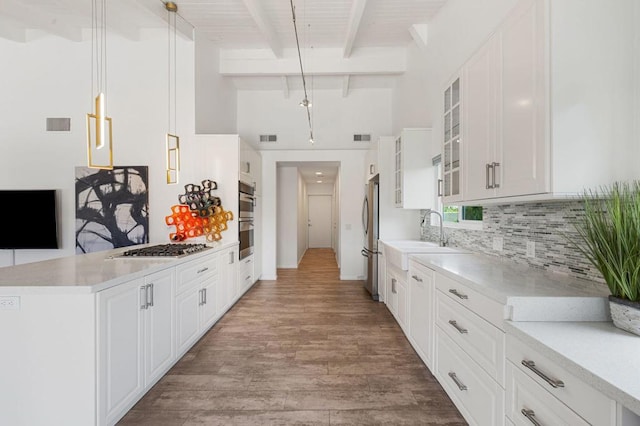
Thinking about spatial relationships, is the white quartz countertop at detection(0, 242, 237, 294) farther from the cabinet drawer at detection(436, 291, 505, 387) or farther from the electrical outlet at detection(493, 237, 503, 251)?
the electrical outlet at detection(493, 237, 503, 251)

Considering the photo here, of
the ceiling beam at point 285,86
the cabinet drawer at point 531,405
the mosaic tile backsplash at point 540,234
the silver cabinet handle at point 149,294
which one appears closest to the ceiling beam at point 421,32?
the ceiling beam at point 285,86

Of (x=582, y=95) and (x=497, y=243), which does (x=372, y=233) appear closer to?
(x=497, y=243)

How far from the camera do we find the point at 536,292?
4.51 feet

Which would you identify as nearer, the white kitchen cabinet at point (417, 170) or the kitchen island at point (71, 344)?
the kitchen island at point (71, 344)

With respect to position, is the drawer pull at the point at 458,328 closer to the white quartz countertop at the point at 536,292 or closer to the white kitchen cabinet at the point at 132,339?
the white quartz countertop at the point at 536,292

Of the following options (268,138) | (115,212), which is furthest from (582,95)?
(268,138)

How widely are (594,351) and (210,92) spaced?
511cm

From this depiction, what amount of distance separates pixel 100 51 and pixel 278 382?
4878 mm

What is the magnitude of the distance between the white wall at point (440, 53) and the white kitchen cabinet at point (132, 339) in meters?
2.79

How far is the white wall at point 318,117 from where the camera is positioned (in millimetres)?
5996

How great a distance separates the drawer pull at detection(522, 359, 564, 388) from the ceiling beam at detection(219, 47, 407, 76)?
4.79 metres

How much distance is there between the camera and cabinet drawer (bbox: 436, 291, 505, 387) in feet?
4.65

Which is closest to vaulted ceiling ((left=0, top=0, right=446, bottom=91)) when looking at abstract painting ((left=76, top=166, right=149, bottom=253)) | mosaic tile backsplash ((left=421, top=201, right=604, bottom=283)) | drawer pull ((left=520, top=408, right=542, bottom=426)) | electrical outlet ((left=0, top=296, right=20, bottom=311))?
abstract painting ((left=76, top=166, right=149, bottom=253))

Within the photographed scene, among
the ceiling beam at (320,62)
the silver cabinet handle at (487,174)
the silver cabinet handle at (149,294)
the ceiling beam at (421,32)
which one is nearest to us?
the silver cabinet handle at (487,174)
